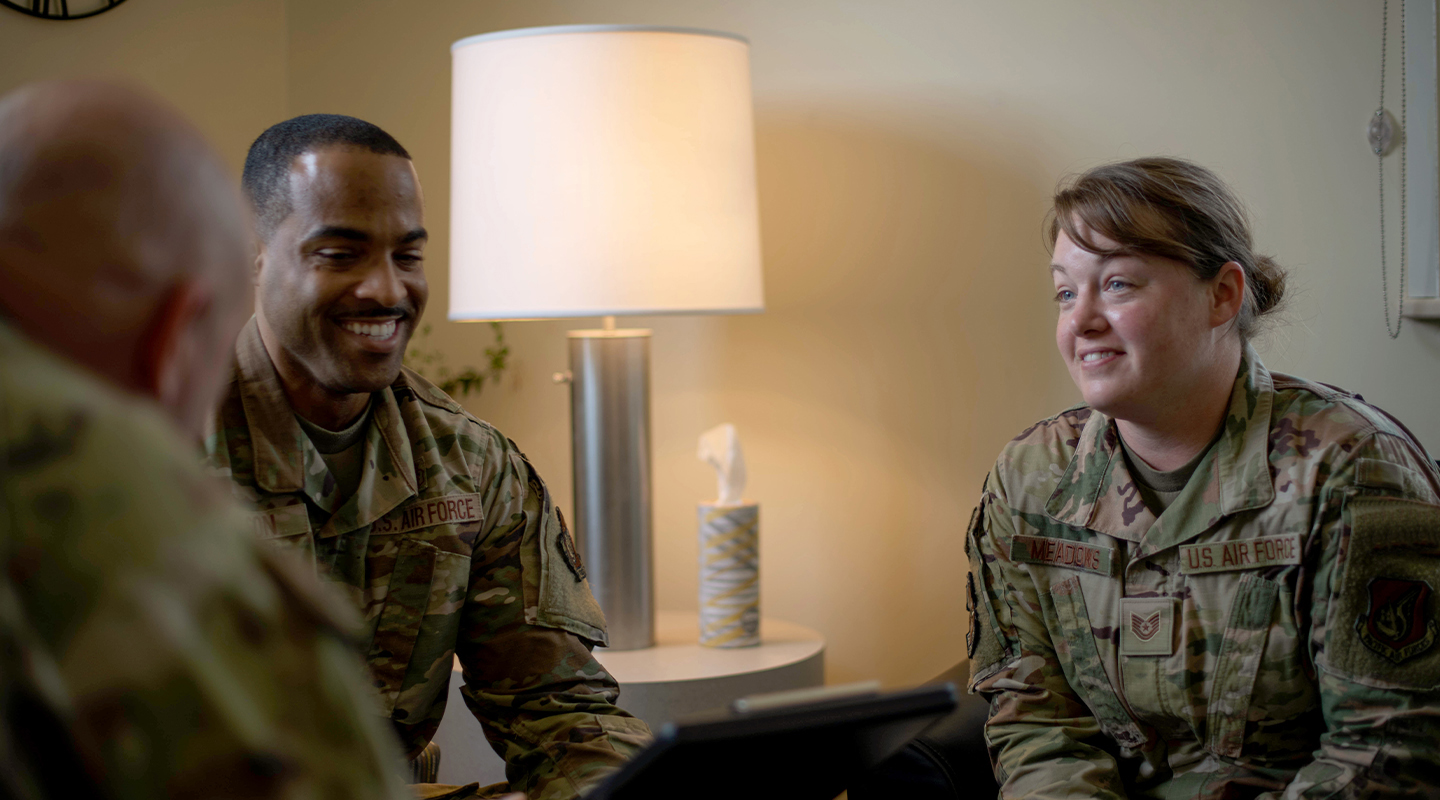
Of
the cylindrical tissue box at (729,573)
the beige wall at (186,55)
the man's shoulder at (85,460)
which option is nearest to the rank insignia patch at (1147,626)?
the cylindrical tissue box at (729,573)

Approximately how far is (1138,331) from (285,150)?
110 cm

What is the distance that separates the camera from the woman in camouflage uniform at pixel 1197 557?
1.31m

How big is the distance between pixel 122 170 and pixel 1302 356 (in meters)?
2.09

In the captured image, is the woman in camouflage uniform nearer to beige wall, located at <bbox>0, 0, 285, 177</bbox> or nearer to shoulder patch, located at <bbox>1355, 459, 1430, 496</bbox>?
shoulder patch, located at <bbox>1355, 459, 1430, 496</bbox>

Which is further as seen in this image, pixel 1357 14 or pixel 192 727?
pixel 1357 14

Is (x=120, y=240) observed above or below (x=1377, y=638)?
above

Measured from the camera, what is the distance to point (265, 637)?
539 millimetres

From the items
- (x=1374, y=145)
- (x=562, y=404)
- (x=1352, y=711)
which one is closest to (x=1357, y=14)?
(x=1374, y=145)

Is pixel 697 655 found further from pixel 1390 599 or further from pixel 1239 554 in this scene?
pixel 1390 599

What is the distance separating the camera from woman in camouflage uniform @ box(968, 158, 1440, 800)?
4.29 feet

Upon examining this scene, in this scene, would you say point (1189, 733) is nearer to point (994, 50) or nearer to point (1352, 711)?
point (1352, 711)

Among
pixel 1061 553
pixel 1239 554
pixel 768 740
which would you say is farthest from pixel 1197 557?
pixel 768 740

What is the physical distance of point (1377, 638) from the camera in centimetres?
130

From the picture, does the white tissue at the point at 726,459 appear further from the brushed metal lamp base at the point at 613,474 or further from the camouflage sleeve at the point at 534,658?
the camouflage sleeve at the point at 534,658
